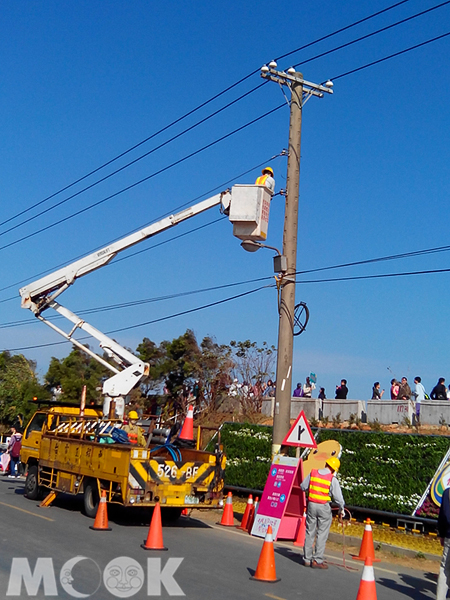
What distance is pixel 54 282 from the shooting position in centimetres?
→ 2112

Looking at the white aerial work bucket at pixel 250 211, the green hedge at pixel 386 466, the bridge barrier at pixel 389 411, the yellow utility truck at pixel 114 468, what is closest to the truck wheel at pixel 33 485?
the yellow utility truck at pixel 114 468

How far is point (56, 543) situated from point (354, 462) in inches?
315

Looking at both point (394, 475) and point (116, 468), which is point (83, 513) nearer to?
point (116, 468)

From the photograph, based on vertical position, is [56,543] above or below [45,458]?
below

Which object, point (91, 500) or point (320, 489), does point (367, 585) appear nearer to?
point (320, 489)

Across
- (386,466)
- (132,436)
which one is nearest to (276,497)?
(386,466)

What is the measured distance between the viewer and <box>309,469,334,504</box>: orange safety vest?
10.6 metres

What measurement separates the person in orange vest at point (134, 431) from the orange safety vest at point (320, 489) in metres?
5.63

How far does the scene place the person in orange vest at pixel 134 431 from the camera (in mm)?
15516

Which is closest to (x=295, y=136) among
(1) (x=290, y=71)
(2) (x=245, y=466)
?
(1) (x=290, y=71)

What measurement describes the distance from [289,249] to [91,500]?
22.7ft

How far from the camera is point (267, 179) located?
16.0 m

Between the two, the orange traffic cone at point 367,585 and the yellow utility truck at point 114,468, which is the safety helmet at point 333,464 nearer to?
the orange traffic cone at point 367,585

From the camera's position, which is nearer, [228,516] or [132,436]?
[228,516]
